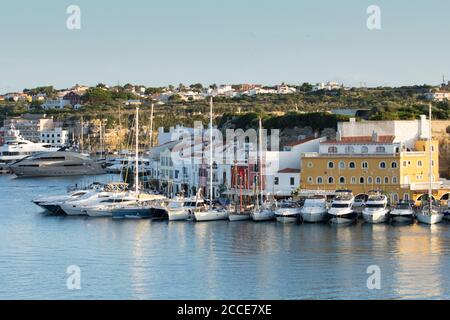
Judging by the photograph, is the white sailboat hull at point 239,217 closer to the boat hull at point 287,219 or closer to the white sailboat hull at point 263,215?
the white sailboat hull at point 263,215

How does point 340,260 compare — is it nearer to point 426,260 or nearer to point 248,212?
point 426,260

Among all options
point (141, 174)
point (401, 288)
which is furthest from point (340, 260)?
point (141, 174)

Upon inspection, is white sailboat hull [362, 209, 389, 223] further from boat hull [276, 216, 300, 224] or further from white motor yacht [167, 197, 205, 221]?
white motor yacht [167, 197, 205, 221]

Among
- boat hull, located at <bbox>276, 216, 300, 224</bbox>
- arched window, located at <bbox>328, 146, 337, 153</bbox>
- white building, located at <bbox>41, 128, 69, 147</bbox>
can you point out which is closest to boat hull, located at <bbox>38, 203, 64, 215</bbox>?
boat hull, located at <bbox>276, 216, 300, 224</bbox>

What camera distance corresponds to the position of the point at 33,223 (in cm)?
2495

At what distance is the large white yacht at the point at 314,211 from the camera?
2355cm

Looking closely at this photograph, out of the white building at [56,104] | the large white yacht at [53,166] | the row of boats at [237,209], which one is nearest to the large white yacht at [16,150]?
the large white yacht at [53,166]

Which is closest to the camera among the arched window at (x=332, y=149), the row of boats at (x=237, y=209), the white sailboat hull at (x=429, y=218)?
the white sailboat hull at (x=429, y=218)

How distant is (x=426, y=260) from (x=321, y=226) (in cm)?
545

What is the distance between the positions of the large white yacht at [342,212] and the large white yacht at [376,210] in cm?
30

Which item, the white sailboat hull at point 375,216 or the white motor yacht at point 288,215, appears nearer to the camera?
the white sailboat hull at point 375,216

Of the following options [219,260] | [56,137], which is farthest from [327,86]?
[219,260]

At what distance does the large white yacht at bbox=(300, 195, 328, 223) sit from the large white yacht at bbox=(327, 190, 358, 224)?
0.18 metres

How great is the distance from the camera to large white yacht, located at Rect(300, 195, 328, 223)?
23547 millimetres
